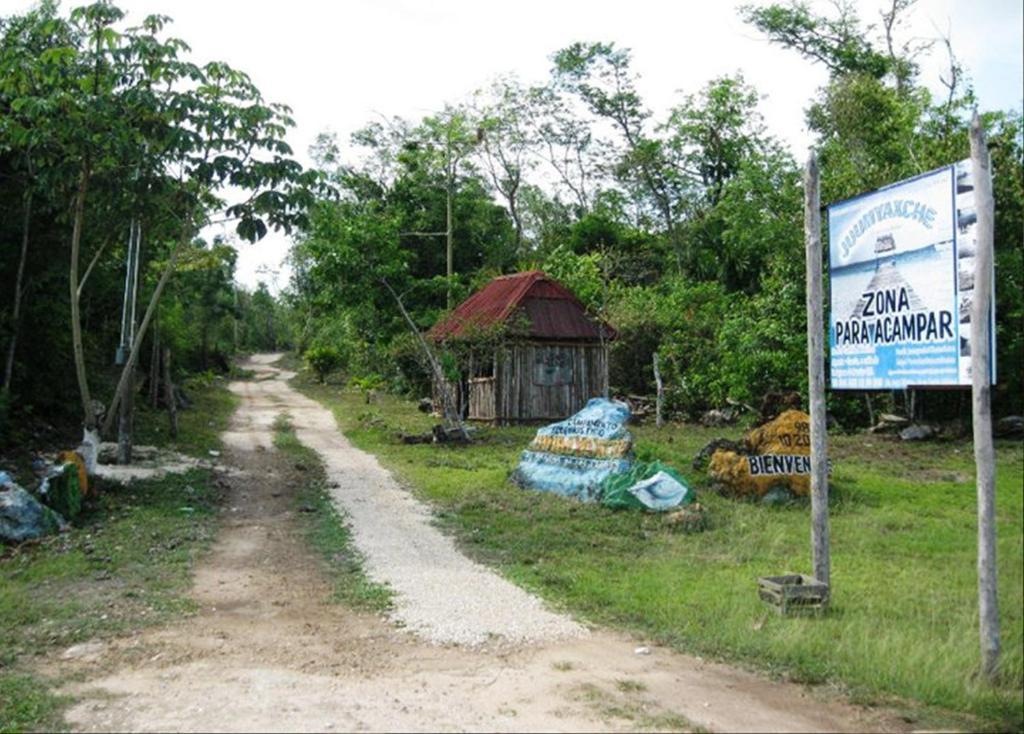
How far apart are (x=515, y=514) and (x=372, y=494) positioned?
2.63 meters

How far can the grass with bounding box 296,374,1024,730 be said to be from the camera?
4.38 m

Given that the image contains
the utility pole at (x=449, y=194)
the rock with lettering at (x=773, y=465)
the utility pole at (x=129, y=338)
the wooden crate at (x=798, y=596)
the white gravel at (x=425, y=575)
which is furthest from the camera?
the utility pole at (x=449, y=194)

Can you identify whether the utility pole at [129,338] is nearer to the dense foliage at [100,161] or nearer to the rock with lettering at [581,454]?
the dense foliage at [100,161]

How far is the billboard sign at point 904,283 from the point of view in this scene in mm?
4582

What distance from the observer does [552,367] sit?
2156 cm

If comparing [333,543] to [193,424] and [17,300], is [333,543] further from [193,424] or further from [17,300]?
[193,424]

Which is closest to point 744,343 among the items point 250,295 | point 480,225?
point 480,225

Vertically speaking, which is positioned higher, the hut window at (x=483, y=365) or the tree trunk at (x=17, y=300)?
the tree trunk at (x=17, y=300)

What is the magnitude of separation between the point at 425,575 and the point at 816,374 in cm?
374

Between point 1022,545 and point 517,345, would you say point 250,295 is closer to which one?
point 517,345

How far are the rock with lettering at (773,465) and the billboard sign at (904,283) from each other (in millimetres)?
5607

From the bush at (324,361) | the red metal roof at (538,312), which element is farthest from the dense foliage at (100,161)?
the bush at (324,361)

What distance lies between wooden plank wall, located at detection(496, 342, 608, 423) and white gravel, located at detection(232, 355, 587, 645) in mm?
6043

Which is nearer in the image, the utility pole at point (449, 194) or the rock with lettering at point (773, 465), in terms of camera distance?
the rock with lettering at point (773, 465)
